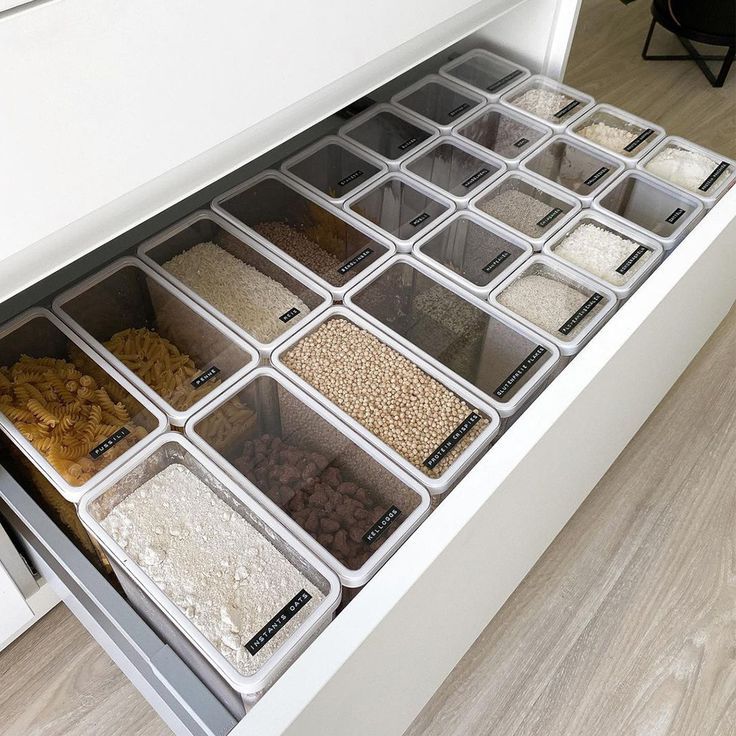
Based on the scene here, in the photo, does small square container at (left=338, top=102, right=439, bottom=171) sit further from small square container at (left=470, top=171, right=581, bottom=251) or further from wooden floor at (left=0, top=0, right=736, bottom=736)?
wooden floor at (left=0, top=0, right=736, bottom=736)

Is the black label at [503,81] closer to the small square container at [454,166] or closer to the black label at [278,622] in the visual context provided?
the small square container at [454,166]

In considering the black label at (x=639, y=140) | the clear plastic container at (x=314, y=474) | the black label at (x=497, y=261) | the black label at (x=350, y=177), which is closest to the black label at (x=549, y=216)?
the black label at (x=497, y=261)

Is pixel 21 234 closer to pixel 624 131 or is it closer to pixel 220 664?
pixel 220 664

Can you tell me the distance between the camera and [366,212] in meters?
1.30

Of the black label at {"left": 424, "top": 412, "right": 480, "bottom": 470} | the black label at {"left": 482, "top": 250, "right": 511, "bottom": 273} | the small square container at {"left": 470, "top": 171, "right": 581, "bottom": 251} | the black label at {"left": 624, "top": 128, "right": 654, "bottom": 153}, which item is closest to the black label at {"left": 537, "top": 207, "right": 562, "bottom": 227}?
the small square container at {"left": 470, "top": 171, "right": 581, "bottom": 251}

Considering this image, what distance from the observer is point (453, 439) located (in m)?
0.98

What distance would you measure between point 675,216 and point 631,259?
0.16m

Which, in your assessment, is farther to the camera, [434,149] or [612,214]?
[434,149]

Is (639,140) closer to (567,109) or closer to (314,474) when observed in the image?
(567,109)

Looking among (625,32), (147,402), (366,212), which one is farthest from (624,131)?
(625,32)

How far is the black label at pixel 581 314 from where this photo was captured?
112cm

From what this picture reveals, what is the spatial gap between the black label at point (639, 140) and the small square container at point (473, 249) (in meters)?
0.35

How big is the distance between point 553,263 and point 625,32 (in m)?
2.08

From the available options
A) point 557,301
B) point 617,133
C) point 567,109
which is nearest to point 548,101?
point 567,109
